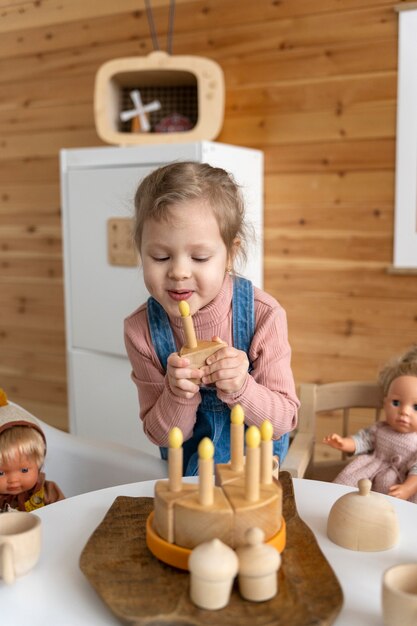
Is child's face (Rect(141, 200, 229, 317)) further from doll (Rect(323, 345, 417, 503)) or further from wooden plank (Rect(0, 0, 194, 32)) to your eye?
wooden plank (Rect(0, 0, 194, 32))

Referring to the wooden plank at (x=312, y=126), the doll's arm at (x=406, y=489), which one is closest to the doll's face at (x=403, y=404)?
the doll's arm at (x=406, y=489)

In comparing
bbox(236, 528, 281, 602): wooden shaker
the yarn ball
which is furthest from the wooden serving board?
the yarn ball

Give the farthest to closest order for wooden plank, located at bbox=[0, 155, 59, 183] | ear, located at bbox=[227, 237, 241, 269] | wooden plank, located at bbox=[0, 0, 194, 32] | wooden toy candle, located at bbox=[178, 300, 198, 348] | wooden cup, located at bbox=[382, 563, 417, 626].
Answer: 1. wooden plank, located at bbox=[0, 155, 59, 183]
2. wooden plank, located at bbox=[0, 0, 194, 32]
3. ear, located at bbox=[227, 237, 241, 269]
4. wooden toy candle, located at bbox=[178, 300, 198, 348]
5. wooden cup, located at bbox=[382, 563, 417, 626]

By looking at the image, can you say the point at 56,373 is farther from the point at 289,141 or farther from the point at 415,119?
the point at 415,119

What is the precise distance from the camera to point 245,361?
3.22ft

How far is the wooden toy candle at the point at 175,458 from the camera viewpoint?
28.5 inches

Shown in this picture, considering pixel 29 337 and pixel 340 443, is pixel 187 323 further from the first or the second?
pixel 29 337

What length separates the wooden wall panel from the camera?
2.16 meters

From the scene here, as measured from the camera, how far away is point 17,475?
128cm

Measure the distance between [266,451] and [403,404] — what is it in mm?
724

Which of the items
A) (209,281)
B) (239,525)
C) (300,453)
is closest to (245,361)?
(209,281)

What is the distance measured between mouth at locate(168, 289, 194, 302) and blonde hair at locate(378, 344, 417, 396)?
587mm

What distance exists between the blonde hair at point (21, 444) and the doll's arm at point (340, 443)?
0.58m

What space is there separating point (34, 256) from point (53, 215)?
0.72 ft
